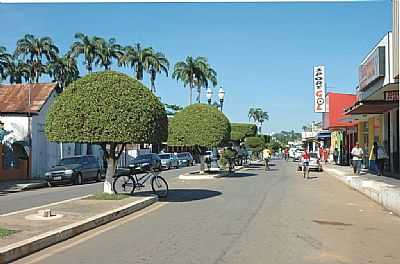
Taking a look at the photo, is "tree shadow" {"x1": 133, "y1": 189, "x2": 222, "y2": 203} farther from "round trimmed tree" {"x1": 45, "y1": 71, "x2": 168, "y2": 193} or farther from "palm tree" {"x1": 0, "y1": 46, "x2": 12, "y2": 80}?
"palm tree" {"x1": 0, "y1": 46, "x2": 12, "y2": 80}

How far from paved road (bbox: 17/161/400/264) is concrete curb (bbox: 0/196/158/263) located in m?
0.18

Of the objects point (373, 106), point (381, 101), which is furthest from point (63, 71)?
point (381, 101)

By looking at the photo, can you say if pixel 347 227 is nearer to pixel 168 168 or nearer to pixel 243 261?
pixel 243 261

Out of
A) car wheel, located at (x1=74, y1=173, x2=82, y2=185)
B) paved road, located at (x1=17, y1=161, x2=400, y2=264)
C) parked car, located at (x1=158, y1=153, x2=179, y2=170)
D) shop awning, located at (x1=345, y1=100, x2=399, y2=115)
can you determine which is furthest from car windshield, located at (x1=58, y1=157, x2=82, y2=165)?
parked car, located at (x1=158, y1=153, x2=179, y2=170)

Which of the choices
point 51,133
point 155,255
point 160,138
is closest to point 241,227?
point 155,255

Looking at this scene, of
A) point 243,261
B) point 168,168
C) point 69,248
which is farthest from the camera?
point 168,168

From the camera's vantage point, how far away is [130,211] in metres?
15.2

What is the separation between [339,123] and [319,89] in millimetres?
6660

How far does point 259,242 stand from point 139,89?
7.53 meters

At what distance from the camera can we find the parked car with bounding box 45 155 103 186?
94.8 ft

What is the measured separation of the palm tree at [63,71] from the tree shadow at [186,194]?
4350 cm

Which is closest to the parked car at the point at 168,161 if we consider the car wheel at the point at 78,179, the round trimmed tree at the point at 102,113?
the car wheel at the point at 78,179

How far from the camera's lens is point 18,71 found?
2657 inches

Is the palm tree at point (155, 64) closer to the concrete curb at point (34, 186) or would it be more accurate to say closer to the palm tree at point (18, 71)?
the palm tree at point (18, 71)
